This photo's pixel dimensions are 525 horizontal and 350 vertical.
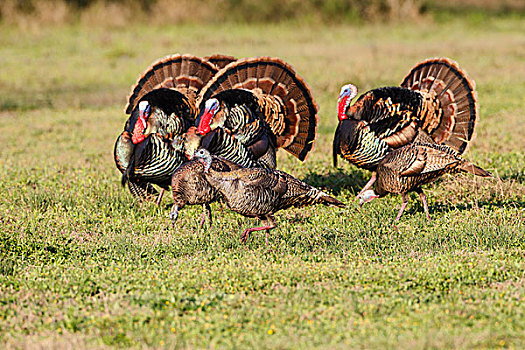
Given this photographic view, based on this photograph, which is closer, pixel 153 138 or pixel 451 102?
pixel 153 138

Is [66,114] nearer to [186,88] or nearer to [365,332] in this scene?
[186,88]

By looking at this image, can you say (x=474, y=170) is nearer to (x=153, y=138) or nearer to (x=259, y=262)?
(x=259, y=262)

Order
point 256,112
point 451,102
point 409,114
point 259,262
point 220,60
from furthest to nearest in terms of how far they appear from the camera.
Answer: point 220,60 → point 451,102 → point 256,112 → point 409,114 → point 259,262

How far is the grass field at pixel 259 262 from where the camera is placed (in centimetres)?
454

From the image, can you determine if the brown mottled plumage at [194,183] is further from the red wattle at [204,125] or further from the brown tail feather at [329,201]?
the brown tail feather at [329,201]

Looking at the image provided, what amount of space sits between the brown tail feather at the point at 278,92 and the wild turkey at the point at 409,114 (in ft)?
1.57

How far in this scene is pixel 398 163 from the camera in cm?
683

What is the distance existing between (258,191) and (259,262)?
687 millimetres

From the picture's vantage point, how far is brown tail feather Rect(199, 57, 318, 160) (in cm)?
759

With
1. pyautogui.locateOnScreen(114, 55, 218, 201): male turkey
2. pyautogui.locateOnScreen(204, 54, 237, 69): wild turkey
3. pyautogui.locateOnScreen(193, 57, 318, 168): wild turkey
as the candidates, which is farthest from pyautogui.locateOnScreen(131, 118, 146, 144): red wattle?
pyautogui.locateOnScreen(204, 54, 237, 69): wild turkey

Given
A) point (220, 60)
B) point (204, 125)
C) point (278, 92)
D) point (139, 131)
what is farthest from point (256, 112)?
point (220, 60)

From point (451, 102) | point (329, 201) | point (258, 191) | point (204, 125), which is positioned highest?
point (451, 102)

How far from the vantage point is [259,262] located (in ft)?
18.6

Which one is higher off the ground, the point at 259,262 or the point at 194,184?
the point at 194,184
